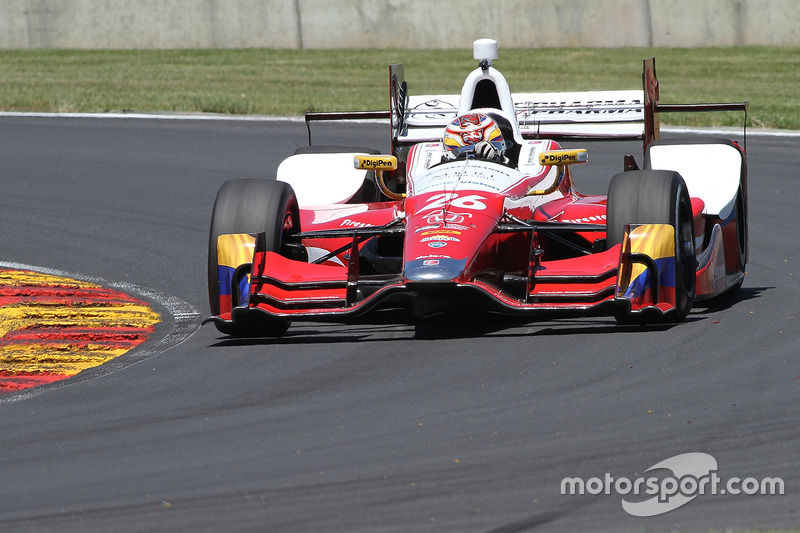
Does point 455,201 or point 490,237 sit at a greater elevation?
point 455,201

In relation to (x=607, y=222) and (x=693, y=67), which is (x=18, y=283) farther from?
(x=693, y=67)

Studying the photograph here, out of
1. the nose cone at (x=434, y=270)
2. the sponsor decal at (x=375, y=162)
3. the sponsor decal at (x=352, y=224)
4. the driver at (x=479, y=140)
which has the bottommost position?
the nose cone at (x=434, y=270)

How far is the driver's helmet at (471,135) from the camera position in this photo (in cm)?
906

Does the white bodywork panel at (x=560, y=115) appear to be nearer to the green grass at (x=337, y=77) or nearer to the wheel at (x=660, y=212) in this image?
the wheel at (x=660, y=212)

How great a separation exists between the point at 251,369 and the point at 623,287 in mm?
2043

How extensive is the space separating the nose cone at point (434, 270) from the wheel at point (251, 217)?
3.19 ft

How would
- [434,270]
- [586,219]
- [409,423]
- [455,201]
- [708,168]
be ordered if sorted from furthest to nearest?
[708,168], [586,219], [455,201], [434,270], [409,423]

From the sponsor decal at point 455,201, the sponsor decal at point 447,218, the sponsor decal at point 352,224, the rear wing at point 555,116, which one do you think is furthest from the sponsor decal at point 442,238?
the rear wing at point 555,116

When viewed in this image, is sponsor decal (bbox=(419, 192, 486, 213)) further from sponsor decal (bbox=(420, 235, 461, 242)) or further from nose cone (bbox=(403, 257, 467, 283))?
nose cone (bbox=(403, 257, 467, 283))

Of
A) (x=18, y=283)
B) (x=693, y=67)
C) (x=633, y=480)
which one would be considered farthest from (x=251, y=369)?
(x=693, y=67)

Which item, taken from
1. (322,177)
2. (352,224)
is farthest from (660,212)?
(322,177)

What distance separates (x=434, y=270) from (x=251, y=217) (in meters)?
1.45

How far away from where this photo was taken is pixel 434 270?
24.9ft

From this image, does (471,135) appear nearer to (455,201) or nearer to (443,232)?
(455,201)
